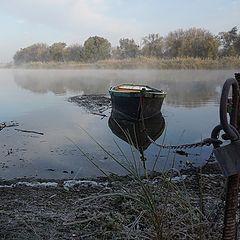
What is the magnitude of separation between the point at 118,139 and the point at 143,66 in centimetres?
5183

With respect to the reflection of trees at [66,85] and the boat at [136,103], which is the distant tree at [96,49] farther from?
the boat at [136,103]

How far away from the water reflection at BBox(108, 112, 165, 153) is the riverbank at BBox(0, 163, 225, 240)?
15.3ft

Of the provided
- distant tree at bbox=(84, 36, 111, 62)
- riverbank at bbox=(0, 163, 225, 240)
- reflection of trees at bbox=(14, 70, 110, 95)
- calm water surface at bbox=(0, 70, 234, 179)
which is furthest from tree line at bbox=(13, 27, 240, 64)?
riverbank at bbox=(0, 163, 225, 240)

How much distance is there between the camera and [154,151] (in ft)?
33.7

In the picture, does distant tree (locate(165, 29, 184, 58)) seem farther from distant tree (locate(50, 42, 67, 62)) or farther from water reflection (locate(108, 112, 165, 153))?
water reflection (locate(108, 112, 165, 153))

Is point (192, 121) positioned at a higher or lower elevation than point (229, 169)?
lower

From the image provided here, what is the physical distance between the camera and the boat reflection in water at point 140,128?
11770mm

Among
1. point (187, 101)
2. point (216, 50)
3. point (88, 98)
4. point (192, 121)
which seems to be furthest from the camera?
point (216, 50)

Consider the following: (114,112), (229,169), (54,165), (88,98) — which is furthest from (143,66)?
(229,169)

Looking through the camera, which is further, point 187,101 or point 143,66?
point 143,66

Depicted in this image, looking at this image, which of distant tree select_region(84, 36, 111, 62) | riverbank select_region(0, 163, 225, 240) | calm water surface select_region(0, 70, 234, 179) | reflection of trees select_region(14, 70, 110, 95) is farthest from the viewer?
distant tree select_region(84, 36, 111, 62)

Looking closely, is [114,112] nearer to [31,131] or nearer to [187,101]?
[31,131]

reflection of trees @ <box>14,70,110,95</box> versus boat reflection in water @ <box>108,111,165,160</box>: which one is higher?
boat reflection in water @ <box>108,111,165,160</box>

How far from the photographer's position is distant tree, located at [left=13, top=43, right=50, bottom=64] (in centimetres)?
9344
